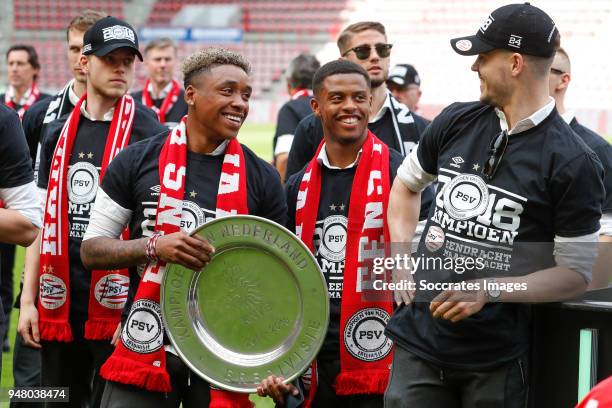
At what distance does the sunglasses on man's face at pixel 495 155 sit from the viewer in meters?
3.26

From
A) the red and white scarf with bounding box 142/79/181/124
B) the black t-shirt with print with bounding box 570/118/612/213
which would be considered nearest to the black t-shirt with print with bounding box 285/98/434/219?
the black t-shirt with print with bounding box 570/118/612/213

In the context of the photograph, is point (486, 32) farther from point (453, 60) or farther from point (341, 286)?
point (453, 60)

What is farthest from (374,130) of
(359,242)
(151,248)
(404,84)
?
(404,84)

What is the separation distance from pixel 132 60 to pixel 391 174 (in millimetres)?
1545

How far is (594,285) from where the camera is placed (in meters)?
3.29

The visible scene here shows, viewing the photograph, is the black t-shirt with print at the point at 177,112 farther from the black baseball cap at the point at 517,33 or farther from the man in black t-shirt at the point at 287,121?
the black baseball cap at the point at 517,33

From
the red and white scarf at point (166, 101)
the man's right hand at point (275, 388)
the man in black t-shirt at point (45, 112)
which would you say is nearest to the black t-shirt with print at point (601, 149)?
the man's right hand at point (275, 388)

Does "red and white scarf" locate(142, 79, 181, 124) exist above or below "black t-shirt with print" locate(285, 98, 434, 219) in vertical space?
above

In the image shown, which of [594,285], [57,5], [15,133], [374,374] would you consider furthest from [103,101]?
[57,5]

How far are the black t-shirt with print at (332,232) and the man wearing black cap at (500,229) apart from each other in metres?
0.52

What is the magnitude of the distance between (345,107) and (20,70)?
20.9 ft

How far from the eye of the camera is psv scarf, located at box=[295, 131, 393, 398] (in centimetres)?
386

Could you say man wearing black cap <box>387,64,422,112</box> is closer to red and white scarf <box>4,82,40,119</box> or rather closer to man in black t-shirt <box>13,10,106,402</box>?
man in black t-shirt <box>13,10,106,402</box>

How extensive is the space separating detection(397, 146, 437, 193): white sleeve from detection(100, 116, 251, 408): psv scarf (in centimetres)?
59
